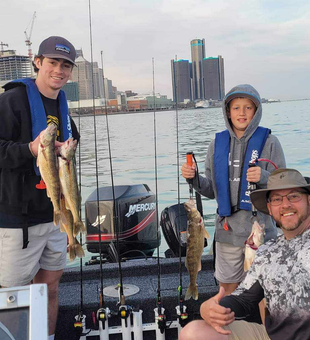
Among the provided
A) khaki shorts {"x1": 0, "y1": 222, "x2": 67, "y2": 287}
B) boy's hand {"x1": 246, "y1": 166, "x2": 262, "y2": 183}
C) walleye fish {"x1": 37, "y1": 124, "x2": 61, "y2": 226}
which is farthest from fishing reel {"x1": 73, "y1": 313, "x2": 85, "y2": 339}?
boy's hand {"x1": 246, "y1": 166, "x2": 262, "y2": 183}

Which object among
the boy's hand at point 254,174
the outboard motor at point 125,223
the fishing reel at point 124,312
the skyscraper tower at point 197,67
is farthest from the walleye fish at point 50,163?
the skyscraper tower at point 197,67

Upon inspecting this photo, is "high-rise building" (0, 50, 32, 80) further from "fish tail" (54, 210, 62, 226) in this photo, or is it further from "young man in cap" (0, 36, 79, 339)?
"fish tail" (54, 210, 62, 226)

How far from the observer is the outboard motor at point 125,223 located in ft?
17.2

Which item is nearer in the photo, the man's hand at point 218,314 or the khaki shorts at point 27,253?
the man's hand at point 218,314

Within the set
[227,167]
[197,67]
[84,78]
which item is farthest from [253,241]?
[197,67]

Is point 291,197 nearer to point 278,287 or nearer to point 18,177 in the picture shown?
point 278,287

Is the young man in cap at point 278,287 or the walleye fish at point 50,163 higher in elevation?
the walleye fish at point 50,163

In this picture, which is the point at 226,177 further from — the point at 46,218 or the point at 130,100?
the point at 130,100

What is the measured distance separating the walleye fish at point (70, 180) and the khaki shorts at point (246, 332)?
3.71ft

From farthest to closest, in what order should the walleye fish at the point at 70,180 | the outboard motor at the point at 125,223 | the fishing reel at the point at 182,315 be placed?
the outboard motor at the point at 125,223 → the fishing reel at the point at 182,315 → the walleye fish at the point at 70,180

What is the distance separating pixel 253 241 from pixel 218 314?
0.69 meters

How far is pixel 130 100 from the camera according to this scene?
727 centimetres

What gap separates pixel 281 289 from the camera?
234 cm

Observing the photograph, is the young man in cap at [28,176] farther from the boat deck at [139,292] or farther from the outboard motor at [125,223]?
the outboard motor at [125,223]
